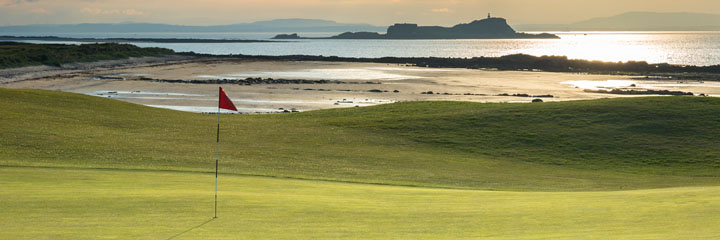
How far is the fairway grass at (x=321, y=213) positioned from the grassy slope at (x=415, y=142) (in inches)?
199

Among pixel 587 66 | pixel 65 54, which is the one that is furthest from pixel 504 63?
pixel 65 54

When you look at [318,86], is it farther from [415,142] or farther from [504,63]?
[504,63]

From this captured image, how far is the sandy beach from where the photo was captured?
182 ft

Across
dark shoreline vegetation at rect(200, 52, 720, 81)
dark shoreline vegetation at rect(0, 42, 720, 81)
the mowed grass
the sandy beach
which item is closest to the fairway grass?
the mowed grass

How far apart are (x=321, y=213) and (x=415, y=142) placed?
1609cm

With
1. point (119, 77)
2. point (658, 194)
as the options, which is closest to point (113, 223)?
point (658, 194)

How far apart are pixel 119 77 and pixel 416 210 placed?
74.4m

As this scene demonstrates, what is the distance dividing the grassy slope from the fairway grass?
506 centimetres

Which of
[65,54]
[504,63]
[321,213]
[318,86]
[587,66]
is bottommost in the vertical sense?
[318,86]

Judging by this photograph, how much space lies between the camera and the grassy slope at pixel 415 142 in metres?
19.3

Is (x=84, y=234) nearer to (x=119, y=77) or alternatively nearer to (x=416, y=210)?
(x=416, y=210)

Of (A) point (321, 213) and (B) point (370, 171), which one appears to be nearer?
(A) point (321, 213)

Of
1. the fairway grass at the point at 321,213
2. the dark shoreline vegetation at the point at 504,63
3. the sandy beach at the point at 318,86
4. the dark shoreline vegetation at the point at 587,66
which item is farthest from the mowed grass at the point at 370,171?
the dark shoreline vegetation at the point at 587,66

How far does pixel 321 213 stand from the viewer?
10.4 meters
